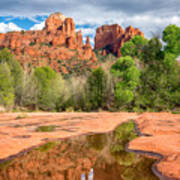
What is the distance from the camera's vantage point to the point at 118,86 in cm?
2428

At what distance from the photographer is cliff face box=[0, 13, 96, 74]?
287 ft

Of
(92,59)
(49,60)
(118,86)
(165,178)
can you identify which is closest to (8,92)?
(118,86)

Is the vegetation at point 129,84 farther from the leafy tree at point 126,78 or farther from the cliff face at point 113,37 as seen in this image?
the cliff face at point 113,37

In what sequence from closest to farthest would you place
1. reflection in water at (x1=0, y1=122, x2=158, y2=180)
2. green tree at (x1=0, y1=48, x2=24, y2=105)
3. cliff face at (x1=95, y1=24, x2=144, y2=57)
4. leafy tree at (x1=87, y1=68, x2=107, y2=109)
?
reflection in water at (x1=0, y1=122, x2=158, y2=180)
leafy tree at (x1=87, y1=68, x2=107, y2=109)
green tree at (x1=0, y1=48, x2=24, y2=105)
cliff face at (x1=95, y1=24, x2=144, y2=57)

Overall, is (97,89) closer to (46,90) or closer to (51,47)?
(46,90)

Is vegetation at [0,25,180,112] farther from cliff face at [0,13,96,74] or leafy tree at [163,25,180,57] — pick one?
cliff face at [0,13,96,74]

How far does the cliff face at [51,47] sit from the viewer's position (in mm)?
87375

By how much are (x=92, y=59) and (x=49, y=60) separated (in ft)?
71.3

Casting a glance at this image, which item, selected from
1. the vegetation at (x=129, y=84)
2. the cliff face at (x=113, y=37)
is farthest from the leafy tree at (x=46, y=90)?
the cliff face at (x=113, y=37)

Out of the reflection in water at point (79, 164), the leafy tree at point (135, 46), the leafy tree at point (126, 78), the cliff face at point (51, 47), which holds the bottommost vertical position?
the reflection in water at point (79, 164)

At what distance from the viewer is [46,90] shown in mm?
32656

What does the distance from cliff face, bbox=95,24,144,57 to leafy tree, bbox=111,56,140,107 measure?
292 feet

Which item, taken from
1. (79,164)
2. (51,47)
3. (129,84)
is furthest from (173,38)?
(51,47)

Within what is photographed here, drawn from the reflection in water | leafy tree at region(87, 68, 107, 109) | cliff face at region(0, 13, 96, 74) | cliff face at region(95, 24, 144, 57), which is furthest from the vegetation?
cliff face at region(95, 24, 144, 57)
